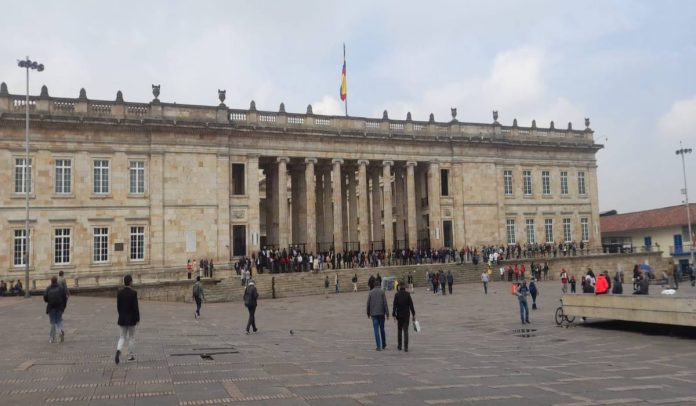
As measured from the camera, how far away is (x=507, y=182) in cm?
5016

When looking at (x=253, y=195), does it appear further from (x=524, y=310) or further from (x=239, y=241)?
(x=524, y=310)

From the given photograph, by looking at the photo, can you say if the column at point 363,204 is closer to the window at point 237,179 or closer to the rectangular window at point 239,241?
the window at point 237,179

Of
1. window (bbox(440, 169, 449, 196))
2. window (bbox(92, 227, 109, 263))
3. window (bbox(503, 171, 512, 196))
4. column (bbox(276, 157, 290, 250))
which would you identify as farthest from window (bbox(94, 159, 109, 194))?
window (bbox(503, 171, 512, 196))

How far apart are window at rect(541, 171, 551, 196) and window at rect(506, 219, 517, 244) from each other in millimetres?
4279

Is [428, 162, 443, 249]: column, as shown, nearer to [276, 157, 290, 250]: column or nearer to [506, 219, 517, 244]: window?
[506, 219, 517, 244]: window

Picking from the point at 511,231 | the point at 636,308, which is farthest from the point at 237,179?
the point at 636,308

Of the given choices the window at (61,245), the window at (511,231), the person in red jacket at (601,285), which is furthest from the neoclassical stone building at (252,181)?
the person in red jacket at (601,285)

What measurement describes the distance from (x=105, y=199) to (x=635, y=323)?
3106cm

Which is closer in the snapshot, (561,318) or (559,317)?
(561,318)

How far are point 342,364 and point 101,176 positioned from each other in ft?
99.6

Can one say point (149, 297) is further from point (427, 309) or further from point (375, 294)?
point (375, 294)

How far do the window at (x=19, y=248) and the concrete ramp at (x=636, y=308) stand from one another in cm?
3051

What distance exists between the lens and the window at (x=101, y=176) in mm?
37625

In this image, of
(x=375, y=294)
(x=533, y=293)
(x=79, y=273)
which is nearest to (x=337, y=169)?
(x=79, y=273)
